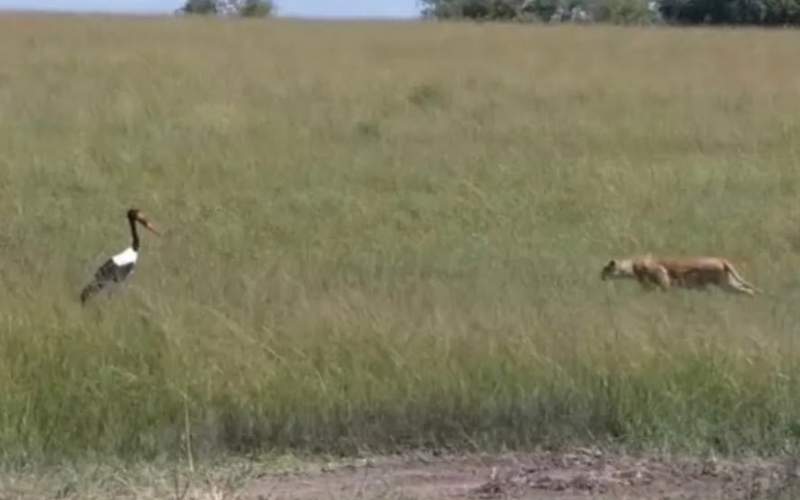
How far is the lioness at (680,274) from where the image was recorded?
369 inches

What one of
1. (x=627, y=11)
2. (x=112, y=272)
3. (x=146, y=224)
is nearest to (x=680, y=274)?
(x=146, y=224)

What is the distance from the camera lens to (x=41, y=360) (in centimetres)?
661

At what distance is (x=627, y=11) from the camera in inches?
2239

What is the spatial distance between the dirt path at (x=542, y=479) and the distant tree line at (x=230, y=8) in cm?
5010

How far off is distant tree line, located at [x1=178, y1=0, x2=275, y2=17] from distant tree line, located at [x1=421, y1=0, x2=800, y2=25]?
5.30m

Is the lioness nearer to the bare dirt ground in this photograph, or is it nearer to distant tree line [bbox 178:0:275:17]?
the bare dirt ground

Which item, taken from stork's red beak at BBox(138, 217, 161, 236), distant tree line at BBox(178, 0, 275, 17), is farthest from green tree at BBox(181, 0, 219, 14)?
stork's red beak at BBox(138, 217, 161, 236)

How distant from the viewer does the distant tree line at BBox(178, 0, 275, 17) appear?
56.6 metres

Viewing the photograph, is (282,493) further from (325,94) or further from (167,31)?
(167,31)

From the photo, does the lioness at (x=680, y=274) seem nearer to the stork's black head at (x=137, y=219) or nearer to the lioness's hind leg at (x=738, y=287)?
the lioness's hind leg at (x=738, y=287)

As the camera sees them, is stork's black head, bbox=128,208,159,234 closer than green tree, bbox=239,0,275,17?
Yes

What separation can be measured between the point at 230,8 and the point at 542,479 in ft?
188

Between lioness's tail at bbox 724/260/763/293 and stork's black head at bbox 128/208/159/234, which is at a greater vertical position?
stork's black head at bbox 128/208/159/234

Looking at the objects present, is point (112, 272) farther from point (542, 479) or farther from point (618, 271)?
point (542, 479)
